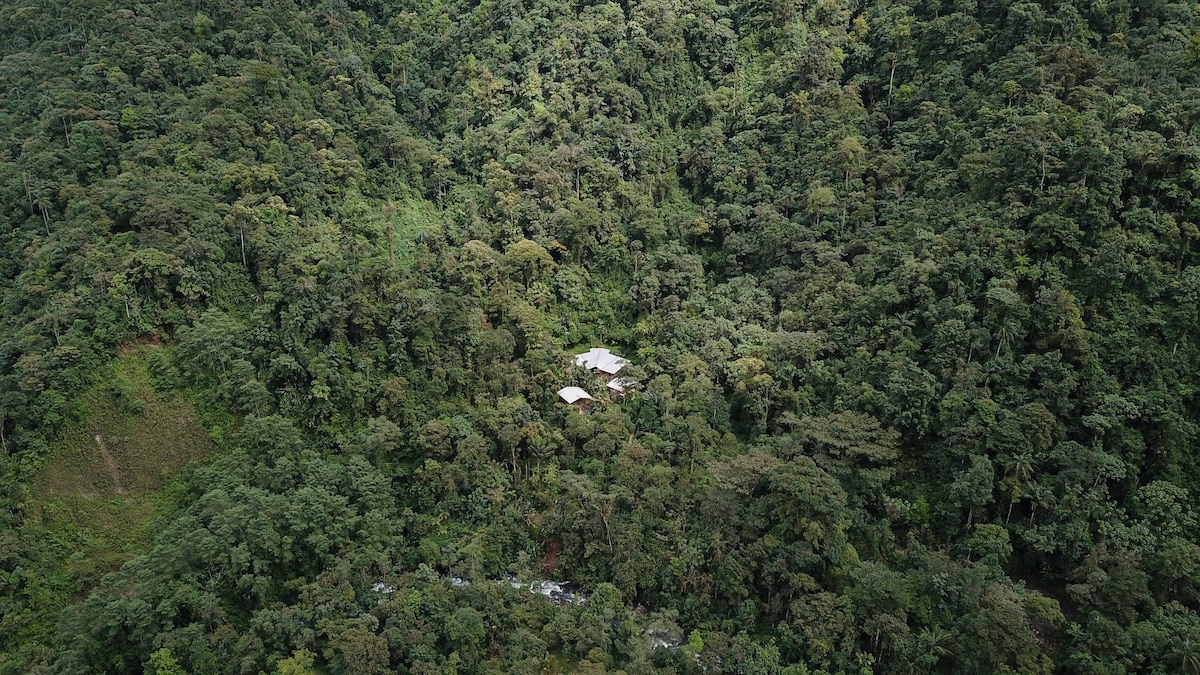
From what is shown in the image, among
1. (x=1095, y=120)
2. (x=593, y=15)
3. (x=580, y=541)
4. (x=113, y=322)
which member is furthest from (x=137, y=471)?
(x=1095, y=120)

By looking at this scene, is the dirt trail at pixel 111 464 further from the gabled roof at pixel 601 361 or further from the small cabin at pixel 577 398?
the gabled roof at pixel 601 361

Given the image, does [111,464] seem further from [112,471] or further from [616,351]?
[616,351]

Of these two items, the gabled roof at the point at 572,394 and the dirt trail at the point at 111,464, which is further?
the gabled roof at the point at 572,394

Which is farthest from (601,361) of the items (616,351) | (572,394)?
(572,394)

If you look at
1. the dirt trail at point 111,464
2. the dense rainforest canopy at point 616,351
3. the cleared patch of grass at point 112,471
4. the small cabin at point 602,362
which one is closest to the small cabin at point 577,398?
the dense rainforest canopy at point 616,351

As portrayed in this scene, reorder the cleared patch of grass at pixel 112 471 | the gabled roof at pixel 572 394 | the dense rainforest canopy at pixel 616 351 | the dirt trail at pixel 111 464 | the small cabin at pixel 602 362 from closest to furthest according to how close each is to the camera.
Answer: the dense rainforest canopy at pixel 616 351
the cleared patch of grass at pixel 112 471
the dirt trail at pixel 111 464
the gabled roof at pixel 572 394
the small cabin at pixel 602 362

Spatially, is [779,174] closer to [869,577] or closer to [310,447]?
[869,577]
